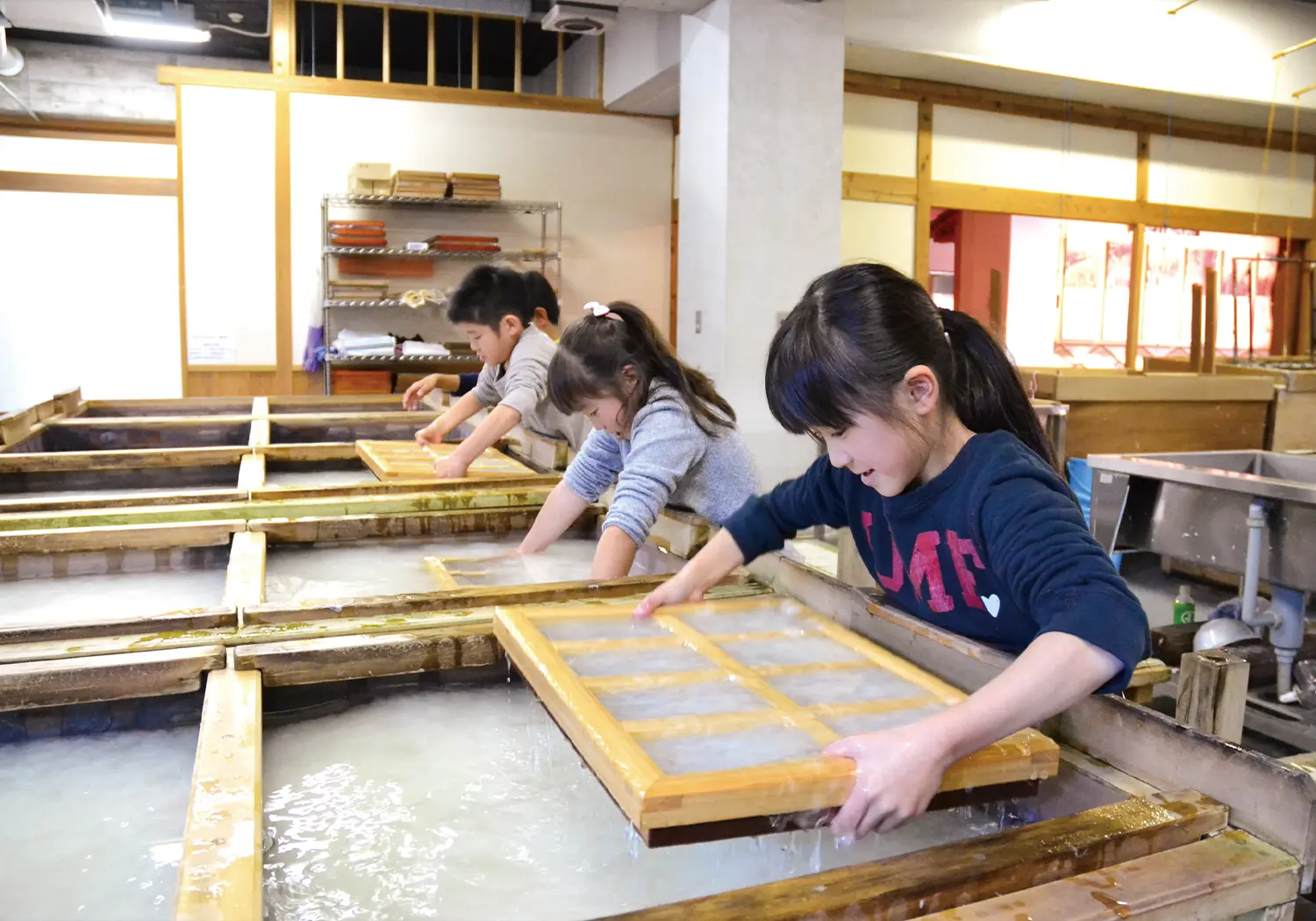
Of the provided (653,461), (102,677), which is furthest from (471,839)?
(653,461)

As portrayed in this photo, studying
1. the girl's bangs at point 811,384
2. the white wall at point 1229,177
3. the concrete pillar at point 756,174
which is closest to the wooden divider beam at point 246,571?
the girl's bangs at point 811,384

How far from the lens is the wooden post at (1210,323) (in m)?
4.91

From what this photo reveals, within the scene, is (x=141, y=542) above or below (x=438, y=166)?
below

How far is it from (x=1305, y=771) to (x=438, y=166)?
6915 mm

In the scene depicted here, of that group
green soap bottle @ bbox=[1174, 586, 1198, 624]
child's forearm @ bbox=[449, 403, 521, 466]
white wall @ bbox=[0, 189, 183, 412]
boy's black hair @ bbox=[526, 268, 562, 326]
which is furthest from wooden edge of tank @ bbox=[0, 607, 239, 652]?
white wall @ bbox=[0, 189, 183, 412]

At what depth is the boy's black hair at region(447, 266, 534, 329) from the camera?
335 centimetres

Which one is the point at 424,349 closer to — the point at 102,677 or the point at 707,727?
the point at 102,677

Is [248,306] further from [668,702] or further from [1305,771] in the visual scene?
[1305,771]

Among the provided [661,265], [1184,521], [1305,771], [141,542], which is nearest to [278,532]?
[141,542]

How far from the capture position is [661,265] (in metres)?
7.66

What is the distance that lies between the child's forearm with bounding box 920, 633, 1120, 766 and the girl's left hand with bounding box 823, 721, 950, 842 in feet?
0.05

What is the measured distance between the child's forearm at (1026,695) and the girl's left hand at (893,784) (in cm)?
1

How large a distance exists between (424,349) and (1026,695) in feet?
19.8

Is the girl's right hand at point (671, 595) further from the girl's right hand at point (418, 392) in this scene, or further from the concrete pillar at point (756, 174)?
the concrete pillar at point (756, 174)
